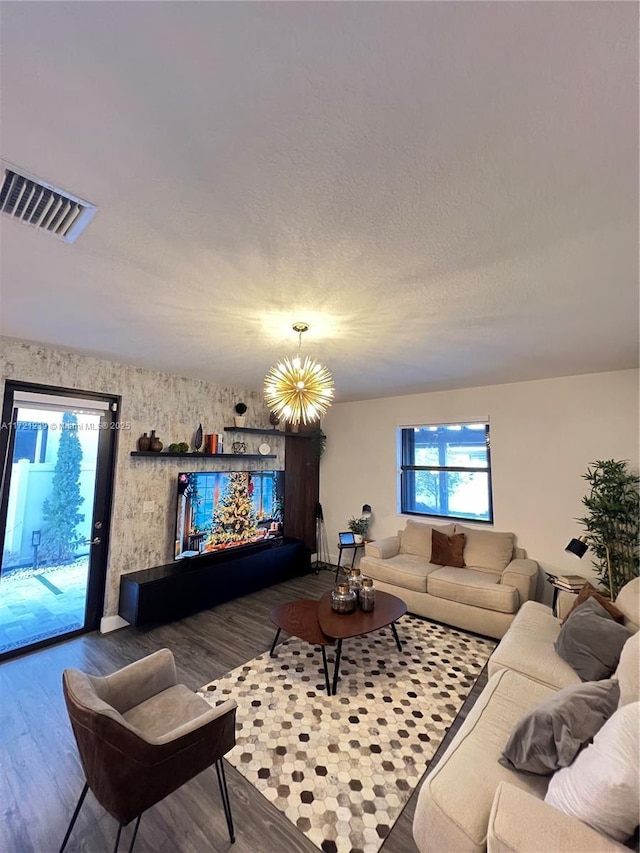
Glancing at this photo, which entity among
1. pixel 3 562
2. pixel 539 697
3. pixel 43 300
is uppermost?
pixel 43 300

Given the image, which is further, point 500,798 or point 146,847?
point 146,847

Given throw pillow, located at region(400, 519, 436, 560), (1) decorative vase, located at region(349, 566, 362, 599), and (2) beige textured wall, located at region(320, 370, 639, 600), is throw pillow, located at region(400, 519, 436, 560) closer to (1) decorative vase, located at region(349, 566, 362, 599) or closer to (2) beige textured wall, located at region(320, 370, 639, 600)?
(2) beige textured wall, located at region(320, 370, 639, 600)

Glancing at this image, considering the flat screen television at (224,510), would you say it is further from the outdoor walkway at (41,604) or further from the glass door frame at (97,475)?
the outdoor walkway at (41,604)

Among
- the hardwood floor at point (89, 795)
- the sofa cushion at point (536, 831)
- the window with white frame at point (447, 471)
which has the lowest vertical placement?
the hardwood floor at point (89, 795)

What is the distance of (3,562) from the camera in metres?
2.91

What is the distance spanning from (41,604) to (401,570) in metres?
3.53

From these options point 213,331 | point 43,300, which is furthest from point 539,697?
point 43,300

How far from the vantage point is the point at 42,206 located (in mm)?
1378

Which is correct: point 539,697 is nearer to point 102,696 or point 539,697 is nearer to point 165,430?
point 102,696

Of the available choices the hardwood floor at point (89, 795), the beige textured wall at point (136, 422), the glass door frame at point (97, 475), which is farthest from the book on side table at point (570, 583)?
the glass door frame at point (97, 475)

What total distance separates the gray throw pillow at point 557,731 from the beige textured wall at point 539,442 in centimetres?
280

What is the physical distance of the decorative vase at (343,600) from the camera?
2854mm

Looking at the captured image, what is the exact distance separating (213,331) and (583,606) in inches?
127

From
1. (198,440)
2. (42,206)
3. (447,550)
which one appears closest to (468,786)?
(42,206)
